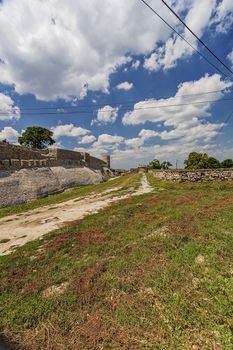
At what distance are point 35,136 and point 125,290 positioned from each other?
70118mm

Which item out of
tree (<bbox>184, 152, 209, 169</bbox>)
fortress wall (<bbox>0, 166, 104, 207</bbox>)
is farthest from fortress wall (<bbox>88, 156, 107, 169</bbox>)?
tree (<bbox>184, 152, 209, 169</bbox>)

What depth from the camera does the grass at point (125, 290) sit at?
150 inches

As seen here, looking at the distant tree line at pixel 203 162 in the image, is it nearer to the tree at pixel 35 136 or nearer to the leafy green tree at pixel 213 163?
the leafy green tree at pixel 213 163

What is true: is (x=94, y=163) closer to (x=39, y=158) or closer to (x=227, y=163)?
(x=39, y=158)

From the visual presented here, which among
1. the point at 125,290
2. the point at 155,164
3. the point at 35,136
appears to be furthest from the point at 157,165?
the point at 125,290

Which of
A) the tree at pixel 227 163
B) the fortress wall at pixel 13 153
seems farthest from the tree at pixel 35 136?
the tree at pixel 227 163

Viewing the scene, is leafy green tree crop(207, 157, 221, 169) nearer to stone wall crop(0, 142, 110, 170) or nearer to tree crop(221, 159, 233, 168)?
tree crop(221, 159, 233, 168)

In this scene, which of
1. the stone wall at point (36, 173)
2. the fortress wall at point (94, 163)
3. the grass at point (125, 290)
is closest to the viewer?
the grass at point (125, 290)

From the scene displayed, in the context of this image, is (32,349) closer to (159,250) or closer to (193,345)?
(193,345)

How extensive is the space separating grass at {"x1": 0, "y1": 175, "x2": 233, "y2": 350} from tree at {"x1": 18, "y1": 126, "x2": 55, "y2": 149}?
65.4 meters

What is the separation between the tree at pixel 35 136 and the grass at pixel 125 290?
6543 centimetres

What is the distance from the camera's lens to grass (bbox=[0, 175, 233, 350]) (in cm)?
382

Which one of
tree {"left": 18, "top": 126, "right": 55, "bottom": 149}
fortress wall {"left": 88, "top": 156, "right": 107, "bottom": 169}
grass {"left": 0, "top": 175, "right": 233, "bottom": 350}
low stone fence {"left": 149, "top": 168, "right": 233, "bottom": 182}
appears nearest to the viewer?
grass {"left": 0, "top": 175, "right": 233, "bottom": 350}

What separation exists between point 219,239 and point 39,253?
6.03 meters
